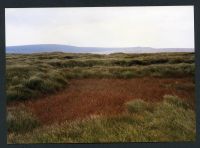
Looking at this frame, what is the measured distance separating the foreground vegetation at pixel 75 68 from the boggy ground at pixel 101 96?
0.27 feet

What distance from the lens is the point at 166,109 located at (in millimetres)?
5816

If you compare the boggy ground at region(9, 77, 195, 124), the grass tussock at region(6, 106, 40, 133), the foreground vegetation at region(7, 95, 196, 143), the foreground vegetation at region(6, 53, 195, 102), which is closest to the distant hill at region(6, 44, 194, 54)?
the foreground vegetation at region(6, 53, 195, 102)

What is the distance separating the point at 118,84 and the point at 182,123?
1.00 meters

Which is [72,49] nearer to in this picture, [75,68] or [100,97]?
[75,68]

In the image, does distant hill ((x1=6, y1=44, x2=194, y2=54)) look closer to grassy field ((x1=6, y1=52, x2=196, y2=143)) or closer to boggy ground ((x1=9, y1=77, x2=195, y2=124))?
grassy field ((x1=6, y1=52, x2=196, y2=143))

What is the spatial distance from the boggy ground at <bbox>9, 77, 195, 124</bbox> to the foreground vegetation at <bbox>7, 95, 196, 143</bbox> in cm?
8

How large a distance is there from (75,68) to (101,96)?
0.52 metres

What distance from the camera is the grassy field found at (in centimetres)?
571

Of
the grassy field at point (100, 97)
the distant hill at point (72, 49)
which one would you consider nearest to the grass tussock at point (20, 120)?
the grassy field at point (100, 97)

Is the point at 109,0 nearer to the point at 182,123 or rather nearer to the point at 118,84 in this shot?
the point at 118,84

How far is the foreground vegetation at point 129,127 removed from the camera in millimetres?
5676

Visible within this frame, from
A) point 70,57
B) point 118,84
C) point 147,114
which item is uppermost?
point 70,57

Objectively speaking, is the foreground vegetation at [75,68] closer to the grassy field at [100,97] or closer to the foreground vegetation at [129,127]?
the grassy field at [100,97]

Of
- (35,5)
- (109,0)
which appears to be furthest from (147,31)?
(35,5)
